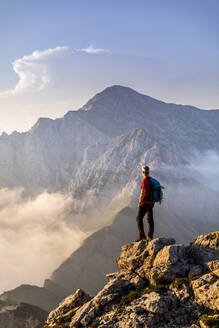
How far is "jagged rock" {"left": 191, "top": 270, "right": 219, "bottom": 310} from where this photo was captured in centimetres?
1433

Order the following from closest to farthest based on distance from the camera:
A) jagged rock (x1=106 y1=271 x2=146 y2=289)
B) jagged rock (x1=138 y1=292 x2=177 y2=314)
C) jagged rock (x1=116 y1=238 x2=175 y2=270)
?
jagged rock (x1=138 y1=292 x2=177 y2=314)
jagged rock (x1=106 y1=271 x2=146 y2=289)
jagged rock (x1=116 y1=238 x2=175 y2=270)

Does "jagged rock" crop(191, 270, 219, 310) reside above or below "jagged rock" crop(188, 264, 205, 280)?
below

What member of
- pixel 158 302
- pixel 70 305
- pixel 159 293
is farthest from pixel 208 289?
pixel 70 305

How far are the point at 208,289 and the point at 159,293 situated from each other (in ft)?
9.40

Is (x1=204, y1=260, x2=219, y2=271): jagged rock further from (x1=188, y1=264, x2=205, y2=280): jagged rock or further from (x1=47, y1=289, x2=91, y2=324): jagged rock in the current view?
(x1=47, y1=289, x2=91, y2=324): jagged rock

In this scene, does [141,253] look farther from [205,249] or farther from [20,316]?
[20,316]

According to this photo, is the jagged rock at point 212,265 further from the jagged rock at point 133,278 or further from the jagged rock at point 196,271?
the jagged rock at point 133,278

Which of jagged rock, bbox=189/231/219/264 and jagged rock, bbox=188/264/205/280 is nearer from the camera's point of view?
jagged rock, bbox=188/264/205/280

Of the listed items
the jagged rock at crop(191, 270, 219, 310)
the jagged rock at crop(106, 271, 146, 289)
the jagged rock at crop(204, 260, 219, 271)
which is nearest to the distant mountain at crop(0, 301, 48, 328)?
the jagged rock at crop(106, 271, 146, 289)

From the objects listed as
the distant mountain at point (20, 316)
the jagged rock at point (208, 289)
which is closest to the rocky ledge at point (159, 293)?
the jagged rock at point (208, 289)

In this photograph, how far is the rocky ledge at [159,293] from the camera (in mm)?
14531

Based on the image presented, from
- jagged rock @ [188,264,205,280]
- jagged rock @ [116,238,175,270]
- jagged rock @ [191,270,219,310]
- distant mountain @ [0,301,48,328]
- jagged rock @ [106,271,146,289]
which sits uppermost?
distant mountain @ [0,301,48,328]

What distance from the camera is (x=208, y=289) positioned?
14805mm

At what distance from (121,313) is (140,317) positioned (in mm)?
1419
